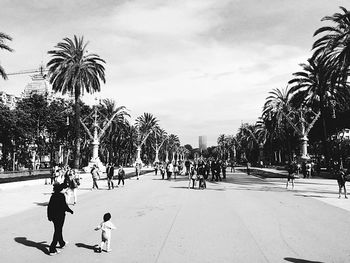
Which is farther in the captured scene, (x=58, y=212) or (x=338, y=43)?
(x=338, y=43)

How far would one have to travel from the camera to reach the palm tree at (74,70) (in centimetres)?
3788

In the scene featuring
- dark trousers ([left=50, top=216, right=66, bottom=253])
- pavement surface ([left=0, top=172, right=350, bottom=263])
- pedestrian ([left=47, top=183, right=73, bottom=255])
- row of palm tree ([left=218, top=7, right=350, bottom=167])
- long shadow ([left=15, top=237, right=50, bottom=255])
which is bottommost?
long shadow ([left=15, top=237, right=50, bottom=255])

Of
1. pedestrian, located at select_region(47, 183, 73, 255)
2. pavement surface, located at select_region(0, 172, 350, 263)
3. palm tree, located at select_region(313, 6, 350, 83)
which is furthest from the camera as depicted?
palm tree, located at select_region(313, 6, 350, 83)

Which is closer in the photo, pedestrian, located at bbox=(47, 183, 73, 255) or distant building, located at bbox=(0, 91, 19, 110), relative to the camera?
pedestrian, located at bbox=(47, 183, 73, 255)

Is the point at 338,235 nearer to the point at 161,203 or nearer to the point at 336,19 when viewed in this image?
the point at 161,203

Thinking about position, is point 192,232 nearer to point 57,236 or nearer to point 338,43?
point 57,236

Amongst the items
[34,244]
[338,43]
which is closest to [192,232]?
[34,244]

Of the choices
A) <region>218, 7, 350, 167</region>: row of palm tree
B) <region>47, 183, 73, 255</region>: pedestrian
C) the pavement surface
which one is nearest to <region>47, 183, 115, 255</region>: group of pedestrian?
<region>47, 183, 73, 255</region>: pedestrian

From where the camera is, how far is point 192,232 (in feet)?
29.9

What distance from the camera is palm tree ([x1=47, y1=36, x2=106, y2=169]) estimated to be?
124ft

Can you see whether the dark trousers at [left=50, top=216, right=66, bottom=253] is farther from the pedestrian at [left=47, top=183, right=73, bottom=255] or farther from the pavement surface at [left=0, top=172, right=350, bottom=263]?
the pavement surface at [left=0, top=172, right=350, bottom=263]

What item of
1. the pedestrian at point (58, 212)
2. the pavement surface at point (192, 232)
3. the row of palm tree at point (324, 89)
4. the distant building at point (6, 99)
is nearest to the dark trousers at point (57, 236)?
the pedestrian at point (58, 212)

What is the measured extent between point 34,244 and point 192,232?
3748 mm

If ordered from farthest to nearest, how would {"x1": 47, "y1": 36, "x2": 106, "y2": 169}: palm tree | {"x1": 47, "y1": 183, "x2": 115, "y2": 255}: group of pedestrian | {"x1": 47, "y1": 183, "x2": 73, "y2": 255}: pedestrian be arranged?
{"x1": 47, "y1": 36, "x2": 106, "y2": 169}: palm tree < {"x1": 47, "y1": 183, "x2": 73, "y2": 255}: pedestrian < {"x1": 47, "y1": 183, "x2": 115, "y2": 255}: group of pedestrian
